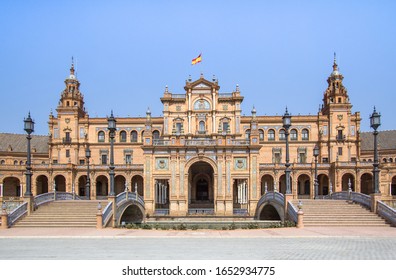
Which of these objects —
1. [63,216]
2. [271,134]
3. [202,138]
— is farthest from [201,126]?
[63,216]

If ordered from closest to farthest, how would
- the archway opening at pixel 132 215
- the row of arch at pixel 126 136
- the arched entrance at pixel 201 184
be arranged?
the archway opening at pixel 132 215 → the arched entrance at pixel 201 184 → the row of arch at pixel 126 136

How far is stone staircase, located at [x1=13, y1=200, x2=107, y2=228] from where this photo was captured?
27.9 metres

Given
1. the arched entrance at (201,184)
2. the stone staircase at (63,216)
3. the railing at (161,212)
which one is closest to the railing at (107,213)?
the stone staircase at (63,216)

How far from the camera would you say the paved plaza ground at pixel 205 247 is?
13.9 metres

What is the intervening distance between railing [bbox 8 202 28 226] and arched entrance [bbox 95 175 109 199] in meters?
45.9

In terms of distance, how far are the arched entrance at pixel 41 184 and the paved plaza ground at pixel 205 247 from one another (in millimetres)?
55015

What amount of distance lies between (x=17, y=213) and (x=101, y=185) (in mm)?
48070

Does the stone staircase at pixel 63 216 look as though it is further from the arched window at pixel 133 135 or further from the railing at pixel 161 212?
the arched window at pixel 133 135

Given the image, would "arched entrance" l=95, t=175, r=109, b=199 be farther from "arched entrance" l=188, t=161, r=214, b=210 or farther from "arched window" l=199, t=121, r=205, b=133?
"arched window" l=199, t=121, r=205, b=133

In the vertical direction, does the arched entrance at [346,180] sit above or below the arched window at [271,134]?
below

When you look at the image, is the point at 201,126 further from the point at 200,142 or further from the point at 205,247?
the point at 205,247

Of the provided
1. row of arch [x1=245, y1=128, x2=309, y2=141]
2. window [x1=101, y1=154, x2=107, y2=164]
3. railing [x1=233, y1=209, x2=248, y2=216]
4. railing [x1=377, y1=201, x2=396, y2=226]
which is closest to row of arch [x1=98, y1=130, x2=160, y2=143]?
window [x1=101, y1=154, x2=107, y2=164]
